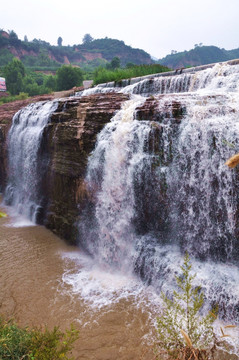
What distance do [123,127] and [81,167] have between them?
6.09ft

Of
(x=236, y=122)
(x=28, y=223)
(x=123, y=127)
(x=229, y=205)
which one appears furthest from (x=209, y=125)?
(x=28, y=223)

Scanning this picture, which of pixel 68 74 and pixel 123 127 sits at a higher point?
pixel 68 74

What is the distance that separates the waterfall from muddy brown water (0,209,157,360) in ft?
9.42

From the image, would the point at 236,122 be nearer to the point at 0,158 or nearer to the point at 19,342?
the point at 19,342

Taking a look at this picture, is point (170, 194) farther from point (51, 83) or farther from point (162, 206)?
point (51, 83)

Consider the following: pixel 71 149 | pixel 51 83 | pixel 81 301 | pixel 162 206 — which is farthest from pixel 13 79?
pixel 81 301

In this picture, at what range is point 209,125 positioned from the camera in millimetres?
5477

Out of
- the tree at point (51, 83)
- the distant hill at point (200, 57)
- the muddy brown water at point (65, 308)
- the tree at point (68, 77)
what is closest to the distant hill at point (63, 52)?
the distant hill at point (200, 57)

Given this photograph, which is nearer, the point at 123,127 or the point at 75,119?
the point at 123,127

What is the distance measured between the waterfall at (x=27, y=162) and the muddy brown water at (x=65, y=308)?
9.42ft

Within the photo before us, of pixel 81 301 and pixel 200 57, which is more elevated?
pixel 200 57

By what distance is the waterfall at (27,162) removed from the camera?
957 cm

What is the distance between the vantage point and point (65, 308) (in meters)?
4.87

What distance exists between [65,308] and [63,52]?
9806cm
